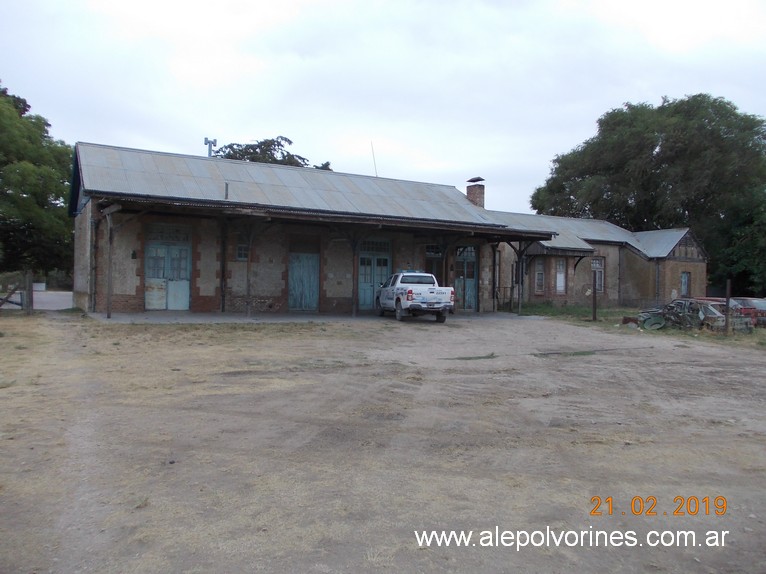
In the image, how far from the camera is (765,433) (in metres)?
7.04

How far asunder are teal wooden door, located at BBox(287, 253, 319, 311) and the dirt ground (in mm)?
11912

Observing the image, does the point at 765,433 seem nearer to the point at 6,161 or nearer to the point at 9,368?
the point at 9,368

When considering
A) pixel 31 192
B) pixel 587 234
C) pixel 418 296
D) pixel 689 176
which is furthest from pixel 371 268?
pixel 689 176

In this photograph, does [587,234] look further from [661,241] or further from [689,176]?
[689,176]

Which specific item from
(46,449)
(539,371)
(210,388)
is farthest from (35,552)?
(539,371)

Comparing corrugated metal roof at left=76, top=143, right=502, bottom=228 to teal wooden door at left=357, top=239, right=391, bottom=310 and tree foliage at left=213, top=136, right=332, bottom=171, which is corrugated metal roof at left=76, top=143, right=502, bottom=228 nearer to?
teal wooden door at left=357, top=239, right=391, bottom=310

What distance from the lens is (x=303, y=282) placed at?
23828 mm

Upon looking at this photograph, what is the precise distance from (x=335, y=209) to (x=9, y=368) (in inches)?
572

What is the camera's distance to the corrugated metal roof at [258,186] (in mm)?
20750

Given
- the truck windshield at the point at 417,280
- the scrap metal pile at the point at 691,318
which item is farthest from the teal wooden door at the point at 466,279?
the scrap metal pile at the point at 691,318

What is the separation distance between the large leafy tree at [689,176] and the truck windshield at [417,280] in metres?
26.8

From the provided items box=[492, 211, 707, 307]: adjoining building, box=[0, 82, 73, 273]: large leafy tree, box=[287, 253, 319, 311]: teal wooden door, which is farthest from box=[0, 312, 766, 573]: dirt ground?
box=[492, 211, 707, 307]: adjoining building

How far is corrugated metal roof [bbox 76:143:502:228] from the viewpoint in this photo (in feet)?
68.1

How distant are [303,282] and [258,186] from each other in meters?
4.03
